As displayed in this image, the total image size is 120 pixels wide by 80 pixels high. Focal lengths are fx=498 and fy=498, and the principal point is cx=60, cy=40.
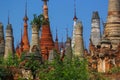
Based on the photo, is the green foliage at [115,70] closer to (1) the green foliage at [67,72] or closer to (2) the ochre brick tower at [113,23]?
(2) the ochre brick tower at [113,23]

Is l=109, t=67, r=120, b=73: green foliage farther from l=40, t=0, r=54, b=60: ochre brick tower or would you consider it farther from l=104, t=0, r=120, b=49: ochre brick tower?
l=40, t=0, r=54, b=60: ochre brick tower

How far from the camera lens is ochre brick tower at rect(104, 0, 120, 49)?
26.2 m

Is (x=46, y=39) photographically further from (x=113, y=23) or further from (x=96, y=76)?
(x=96, y=76)

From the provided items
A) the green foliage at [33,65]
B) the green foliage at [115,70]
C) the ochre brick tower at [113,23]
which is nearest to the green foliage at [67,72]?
the green foliage at [115,70]

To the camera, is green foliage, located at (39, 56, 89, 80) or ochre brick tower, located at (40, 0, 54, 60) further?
ochre brick tower, located at (40, 0, 54, 60)

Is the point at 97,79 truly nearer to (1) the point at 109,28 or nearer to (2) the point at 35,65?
(2) the point at 35,65

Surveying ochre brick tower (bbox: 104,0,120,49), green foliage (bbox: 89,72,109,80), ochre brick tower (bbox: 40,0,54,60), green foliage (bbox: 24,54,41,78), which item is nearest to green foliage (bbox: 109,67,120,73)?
green foliage (bbox: 89,72,109,80)

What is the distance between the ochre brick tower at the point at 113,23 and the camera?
26219mm

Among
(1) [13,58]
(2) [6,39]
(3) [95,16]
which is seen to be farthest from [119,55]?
(2) [6,39]

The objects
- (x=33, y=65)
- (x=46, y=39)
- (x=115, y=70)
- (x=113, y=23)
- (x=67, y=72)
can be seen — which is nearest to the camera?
(x=67, y=72)

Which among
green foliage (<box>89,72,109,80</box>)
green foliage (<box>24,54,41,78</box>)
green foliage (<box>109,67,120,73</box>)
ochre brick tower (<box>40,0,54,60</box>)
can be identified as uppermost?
ochre brick tower (<box>40,0,54,60</box>)

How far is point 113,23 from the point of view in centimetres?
2641

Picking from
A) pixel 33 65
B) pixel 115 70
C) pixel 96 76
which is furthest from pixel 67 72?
pixel 33 65

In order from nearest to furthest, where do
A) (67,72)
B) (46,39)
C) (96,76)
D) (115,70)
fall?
(67,72) < (96,76) < (115,70) < (46,39)
